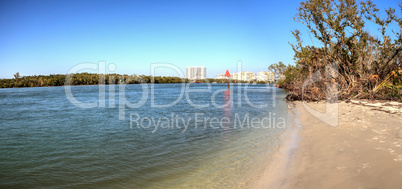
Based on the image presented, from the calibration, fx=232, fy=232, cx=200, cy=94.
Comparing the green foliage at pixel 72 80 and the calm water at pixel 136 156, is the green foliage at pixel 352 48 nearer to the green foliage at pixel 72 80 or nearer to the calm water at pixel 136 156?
the calm water at pixel 136 156

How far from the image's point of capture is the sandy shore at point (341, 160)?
3637 mm

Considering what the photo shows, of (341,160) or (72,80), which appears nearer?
(341,160)

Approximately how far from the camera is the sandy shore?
3637 millimetres

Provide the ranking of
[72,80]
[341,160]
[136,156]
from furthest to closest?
[72,80] < [136,156] < [341,160]

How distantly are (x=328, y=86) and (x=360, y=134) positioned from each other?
12120 mm

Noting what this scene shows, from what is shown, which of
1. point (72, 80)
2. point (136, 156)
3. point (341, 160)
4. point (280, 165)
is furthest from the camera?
point (72, 80)

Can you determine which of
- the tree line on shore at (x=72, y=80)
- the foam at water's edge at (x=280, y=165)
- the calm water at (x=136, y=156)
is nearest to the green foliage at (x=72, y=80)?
the tree line on shore at (x=72, y=80)

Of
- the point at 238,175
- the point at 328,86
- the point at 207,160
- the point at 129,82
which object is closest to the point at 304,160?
the point at 238,175

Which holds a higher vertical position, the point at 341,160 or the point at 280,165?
the point at 341,160

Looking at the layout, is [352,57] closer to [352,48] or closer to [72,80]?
[352,48]

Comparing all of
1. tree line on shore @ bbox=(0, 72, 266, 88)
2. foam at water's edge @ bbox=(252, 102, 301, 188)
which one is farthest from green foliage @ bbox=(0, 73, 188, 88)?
foam at water's edge @ bbox=(252, 102, 301, 188)

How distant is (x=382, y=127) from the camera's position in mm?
7035

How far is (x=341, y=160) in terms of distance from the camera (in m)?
4.60

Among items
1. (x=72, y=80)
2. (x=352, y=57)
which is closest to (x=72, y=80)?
(x=72, y=80)
